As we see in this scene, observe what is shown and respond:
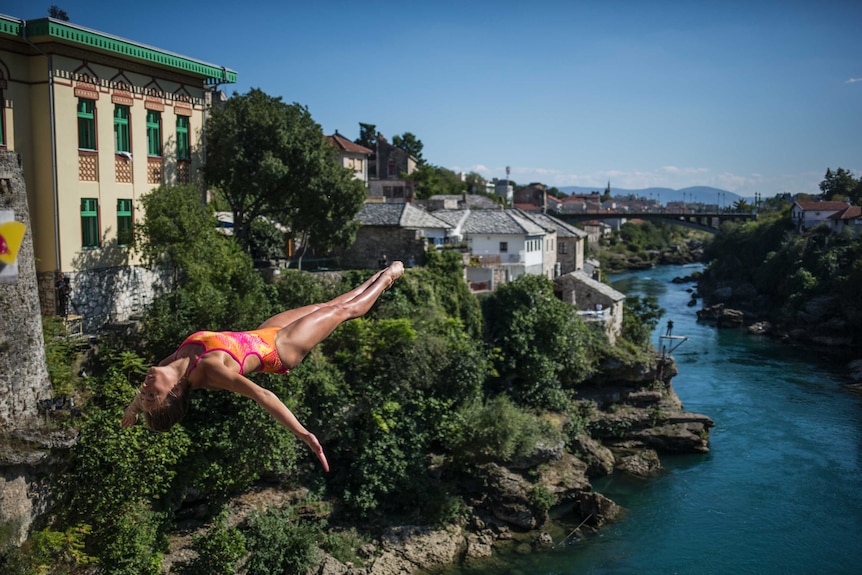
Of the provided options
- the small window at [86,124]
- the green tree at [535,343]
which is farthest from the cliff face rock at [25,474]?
the green tree at [535,343]

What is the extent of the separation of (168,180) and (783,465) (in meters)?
20.8

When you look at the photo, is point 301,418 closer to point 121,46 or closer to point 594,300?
point 121,46

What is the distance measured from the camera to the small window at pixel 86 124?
19000 mm

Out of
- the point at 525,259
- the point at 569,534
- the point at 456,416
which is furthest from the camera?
the point at 525,259

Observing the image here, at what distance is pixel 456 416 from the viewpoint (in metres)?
23.1

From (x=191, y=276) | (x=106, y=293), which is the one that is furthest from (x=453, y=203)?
(x=106, y=293)

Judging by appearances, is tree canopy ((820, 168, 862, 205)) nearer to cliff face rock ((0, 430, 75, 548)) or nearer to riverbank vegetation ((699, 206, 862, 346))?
riverbank vegetation ((699, 206, 862, 346))

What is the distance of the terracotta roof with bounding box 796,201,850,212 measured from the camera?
61625 mm

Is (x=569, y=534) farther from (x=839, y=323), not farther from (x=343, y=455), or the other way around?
(x=839, y=323)

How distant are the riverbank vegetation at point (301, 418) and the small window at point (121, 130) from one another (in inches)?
68.1

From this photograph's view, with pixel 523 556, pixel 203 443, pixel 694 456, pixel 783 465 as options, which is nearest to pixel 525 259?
pixel 694 456

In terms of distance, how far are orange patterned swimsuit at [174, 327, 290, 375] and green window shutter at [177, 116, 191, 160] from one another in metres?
18.0

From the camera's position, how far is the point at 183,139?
22906 millimetres

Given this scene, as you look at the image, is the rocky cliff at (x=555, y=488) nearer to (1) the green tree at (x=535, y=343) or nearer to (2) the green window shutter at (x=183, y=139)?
(1) the green tree at (x=535, y=343)
